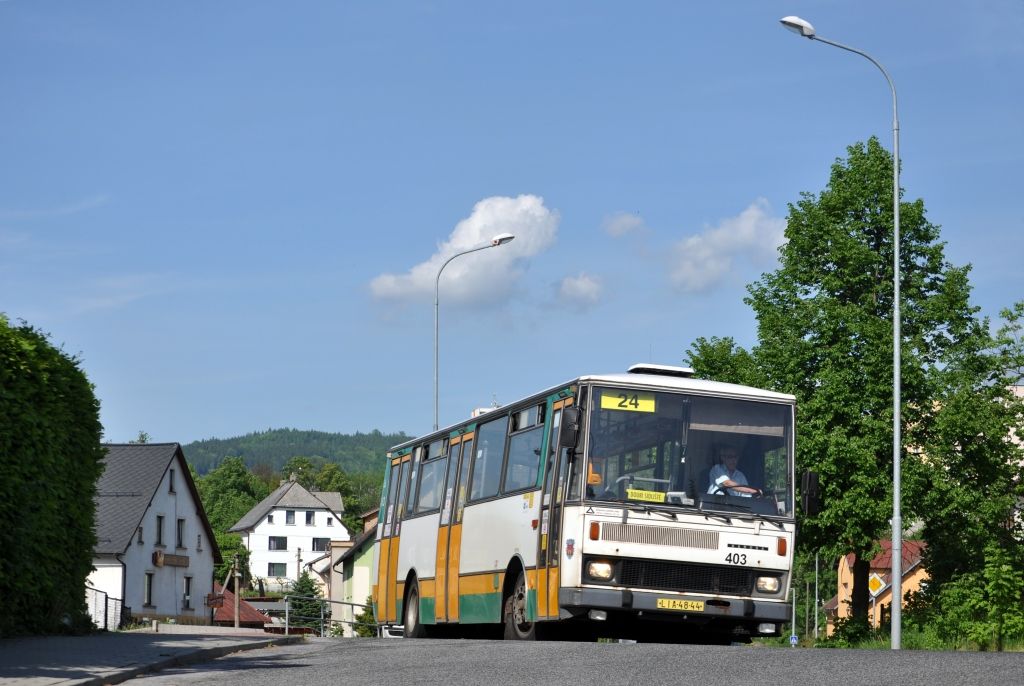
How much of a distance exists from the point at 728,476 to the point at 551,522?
2.11m

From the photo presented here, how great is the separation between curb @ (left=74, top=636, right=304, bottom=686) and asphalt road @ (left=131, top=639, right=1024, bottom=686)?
0.18 meters

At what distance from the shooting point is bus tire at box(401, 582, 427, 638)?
23.2 metres

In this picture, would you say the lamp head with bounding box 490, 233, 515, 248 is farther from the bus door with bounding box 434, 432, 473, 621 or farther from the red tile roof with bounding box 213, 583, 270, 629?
the red tile roof with bounding box 213, 583, 270, 629

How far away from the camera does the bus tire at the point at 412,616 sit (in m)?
23.2

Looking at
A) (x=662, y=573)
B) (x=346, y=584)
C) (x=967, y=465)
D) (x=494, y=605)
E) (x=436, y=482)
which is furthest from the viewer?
(x=346, y=584)

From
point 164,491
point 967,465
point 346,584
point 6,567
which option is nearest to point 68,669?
point 6,567

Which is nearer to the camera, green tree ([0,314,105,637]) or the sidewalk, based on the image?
the sidewalk

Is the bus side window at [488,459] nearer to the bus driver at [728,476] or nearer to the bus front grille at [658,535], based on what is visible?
the bus front grille at [658,535]

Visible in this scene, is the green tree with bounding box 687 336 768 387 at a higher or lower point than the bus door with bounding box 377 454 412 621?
higher

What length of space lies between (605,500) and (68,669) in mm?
6200

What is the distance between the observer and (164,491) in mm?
61375

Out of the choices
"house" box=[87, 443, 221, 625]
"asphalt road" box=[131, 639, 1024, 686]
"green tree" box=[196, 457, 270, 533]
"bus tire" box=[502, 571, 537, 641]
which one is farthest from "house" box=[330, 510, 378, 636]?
"green tree" box=[196, 457, 270, 533]

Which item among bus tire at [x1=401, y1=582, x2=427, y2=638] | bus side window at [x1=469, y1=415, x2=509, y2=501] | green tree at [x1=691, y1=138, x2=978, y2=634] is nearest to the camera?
bus side window at [x1=469, y1=415, x2=509, y2=501]

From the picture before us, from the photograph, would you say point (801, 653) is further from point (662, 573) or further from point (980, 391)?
point (980, 391)
